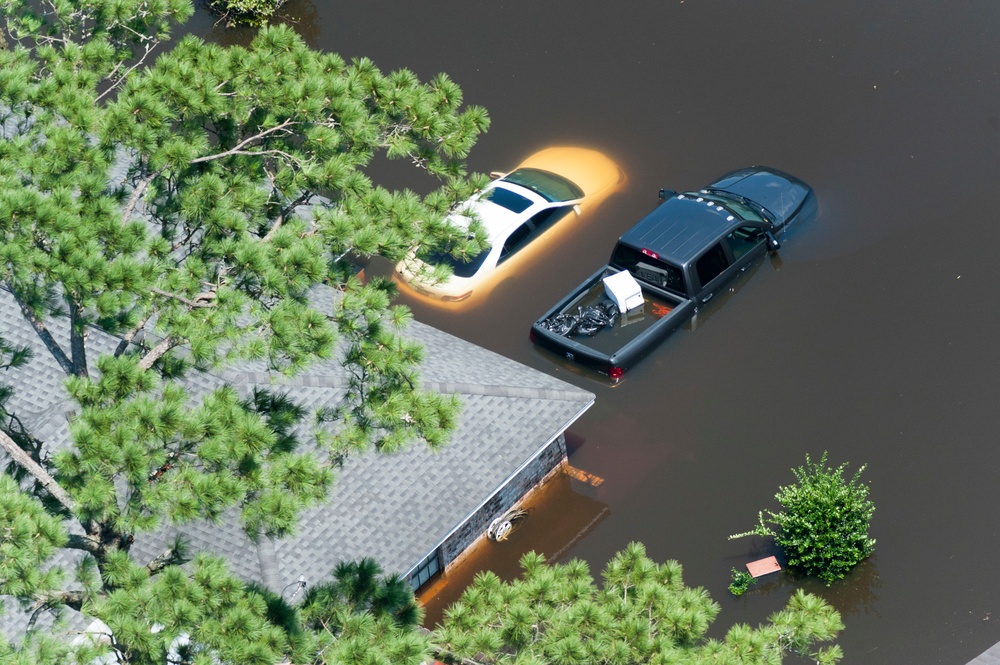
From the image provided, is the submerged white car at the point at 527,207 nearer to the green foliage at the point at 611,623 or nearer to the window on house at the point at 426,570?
the window on house at the point at 426,570

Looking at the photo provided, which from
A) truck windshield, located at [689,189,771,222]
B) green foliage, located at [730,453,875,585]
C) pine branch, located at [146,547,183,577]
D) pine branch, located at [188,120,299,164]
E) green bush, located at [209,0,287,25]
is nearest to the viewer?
pine branch, located at [188,120,299,164]

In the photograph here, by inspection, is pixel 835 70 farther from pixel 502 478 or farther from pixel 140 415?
pixel 140 415

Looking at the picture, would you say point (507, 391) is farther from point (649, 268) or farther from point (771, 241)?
point (771, 241)

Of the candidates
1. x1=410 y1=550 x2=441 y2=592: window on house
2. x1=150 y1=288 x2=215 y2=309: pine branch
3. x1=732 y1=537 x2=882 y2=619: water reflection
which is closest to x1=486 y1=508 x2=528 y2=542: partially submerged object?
x1=410 y1=550 x2=441 y2=592: window on house

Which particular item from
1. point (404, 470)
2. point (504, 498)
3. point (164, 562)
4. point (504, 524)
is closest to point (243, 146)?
point (164, 562)

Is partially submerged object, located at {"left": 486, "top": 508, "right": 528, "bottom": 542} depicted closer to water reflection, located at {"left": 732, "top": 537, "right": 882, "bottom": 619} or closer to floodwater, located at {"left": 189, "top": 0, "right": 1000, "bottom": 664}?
floodwater, located at {"left": 189, "top": 0, "right": 1000, "bottom": 664}

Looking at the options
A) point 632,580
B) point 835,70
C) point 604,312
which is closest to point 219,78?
point 632,580

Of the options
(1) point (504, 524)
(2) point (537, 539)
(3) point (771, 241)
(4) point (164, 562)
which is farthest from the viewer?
(3) point (771, 241)
